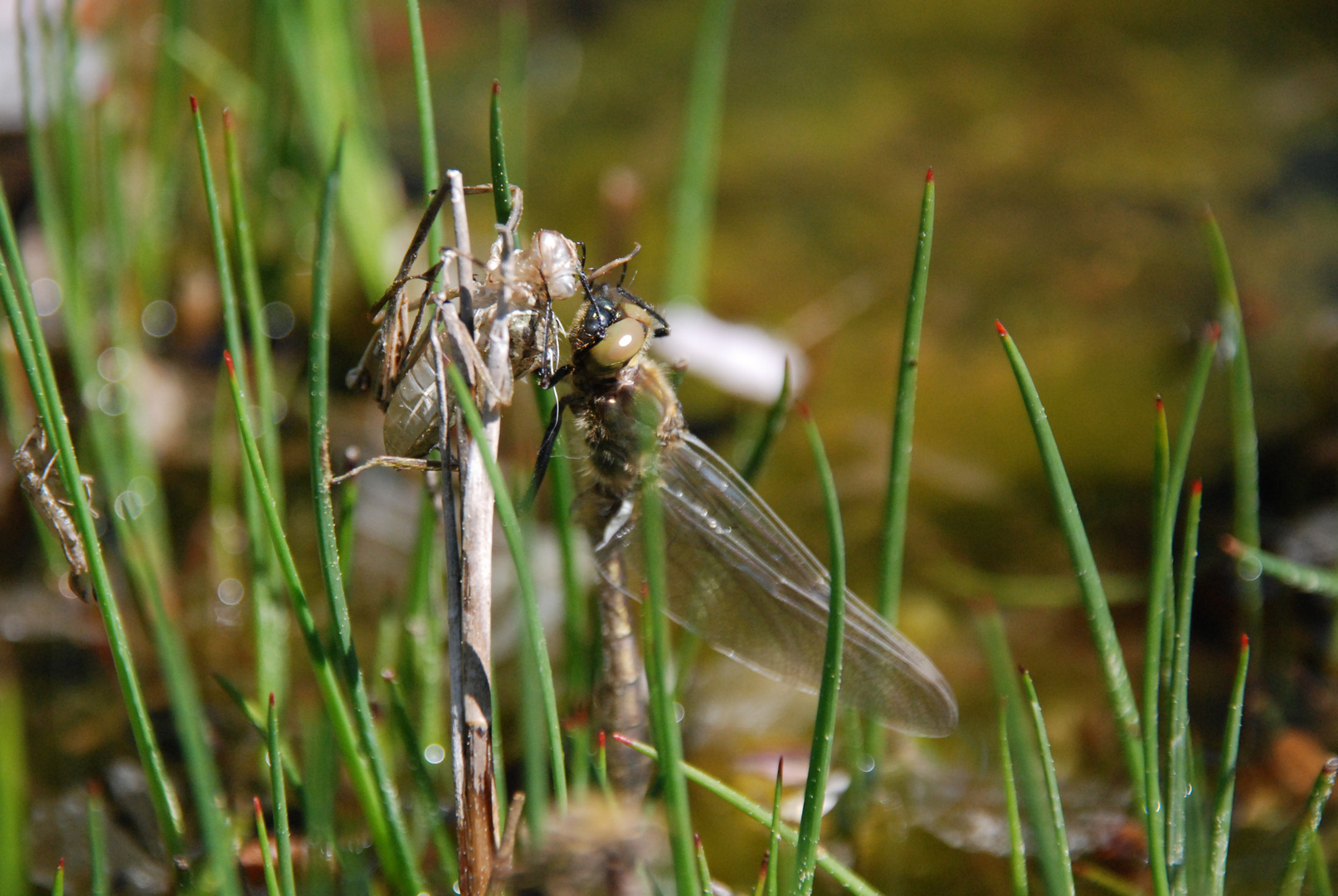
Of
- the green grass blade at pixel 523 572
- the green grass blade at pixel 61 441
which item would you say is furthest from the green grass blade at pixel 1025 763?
the green grass blade at pixel 61 441

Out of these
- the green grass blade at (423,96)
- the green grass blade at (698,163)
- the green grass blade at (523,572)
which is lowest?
the green grass blade at (523,572)

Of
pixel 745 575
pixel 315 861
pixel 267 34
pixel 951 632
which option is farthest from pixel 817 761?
pixel 267 34

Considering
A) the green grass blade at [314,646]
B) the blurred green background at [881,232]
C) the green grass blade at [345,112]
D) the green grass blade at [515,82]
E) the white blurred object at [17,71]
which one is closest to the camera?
the green grass blade at [314,646]

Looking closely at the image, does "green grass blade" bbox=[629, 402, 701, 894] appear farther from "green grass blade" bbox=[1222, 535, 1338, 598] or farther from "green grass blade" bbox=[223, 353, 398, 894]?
"green grass blade" bbox=[1222, 535, 1338, 598]

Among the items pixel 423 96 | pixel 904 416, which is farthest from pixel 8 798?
pixel 904 416

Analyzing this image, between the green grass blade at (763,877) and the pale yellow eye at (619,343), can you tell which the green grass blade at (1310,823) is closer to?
the green grass blade at (763,877)

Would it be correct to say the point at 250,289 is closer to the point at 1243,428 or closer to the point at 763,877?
the point at 763,877
